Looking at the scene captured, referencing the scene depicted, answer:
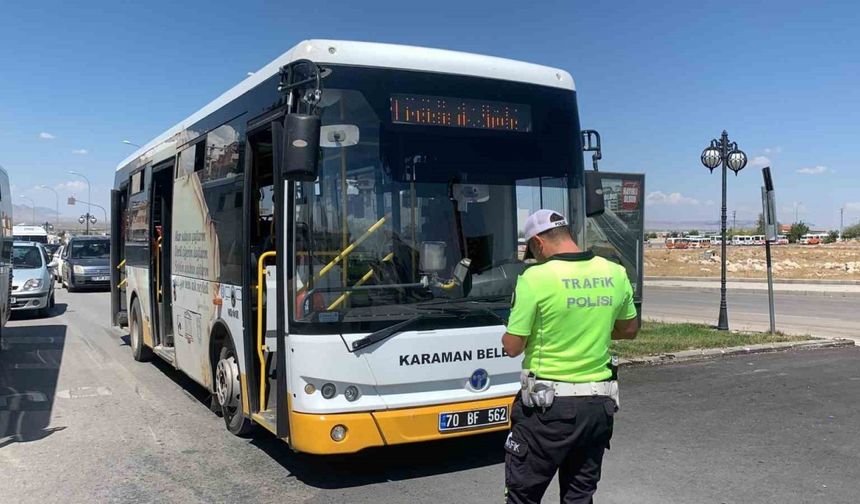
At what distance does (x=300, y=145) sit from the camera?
4.54m

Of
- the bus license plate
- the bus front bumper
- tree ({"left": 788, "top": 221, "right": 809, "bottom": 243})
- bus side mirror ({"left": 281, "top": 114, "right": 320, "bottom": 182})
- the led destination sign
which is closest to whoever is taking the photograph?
bus side mirror ({"left": 281, "top": 114, "right": 320, "bottom": 182})

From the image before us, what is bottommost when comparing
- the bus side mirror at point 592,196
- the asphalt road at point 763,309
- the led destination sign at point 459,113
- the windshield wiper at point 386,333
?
the asphalt road at point 763,309

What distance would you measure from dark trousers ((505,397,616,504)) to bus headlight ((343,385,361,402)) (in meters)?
1.65

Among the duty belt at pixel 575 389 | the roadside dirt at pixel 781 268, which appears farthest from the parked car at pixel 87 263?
the roadside dirt at pixel 781 268

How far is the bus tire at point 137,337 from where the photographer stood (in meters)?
10.6

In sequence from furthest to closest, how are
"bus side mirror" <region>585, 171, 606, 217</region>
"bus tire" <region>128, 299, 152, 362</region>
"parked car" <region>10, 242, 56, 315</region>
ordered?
"parked car" <region>10, 242, 56, 315</region> < "bus tire" <region>128, 299, 152, 362</region> < "bus side mirror" <region>585, 171, 606, 217</region>

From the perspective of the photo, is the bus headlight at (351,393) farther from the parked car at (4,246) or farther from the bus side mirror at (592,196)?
the parked car at (4,246)

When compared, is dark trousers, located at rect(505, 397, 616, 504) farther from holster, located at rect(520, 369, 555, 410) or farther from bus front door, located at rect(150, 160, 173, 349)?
bus front door, located at rect(150, 160, 173, 349)

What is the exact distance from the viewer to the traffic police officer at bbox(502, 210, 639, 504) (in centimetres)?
344

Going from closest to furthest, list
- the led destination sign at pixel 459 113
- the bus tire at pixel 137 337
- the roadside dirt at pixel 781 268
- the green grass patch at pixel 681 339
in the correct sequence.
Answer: the led destination sign at pixel 459 113 < the bus tire at pixel 137 337 < the green grass patch at pixel 681 339 < the roadside dirt at pixel 781 268

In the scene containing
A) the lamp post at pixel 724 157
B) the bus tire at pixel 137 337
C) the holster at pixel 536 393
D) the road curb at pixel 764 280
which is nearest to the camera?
the holster at pixel 536 393

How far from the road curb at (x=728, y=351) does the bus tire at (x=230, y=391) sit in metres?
5.87

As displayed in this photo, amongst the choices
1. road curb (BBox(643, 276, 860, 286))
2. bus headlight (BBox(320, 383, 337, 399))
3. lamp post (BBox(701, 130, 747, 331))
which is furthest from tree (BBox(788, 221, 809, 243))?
bus headlight (BBox(320, 383, 337, 399))

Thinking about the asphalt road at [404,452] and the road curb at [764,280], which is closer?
the asphalt road at [404,452]
